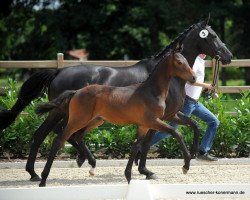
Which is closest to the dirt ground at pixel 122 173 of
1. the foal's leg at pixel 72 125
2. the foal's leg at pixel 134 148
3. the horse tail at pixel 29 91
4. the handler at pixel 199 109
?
the handler at pixel 199 109

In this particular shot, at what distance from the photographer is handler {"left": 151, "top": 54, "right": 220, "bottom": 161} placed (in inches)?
399

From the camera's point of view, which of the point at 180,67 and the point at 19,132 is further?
the point at 19,132

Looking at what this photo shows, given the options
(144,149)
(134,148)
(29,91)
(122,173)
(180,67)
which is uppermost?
(180,67)

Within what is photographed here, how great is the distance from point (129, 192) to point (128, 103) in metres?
2.69

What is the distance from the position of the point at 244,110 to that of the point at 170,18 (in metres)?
14.6

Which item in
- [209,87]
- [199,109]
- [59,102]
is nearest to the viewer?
[59,102]

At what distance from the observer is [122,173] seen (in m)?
10.1

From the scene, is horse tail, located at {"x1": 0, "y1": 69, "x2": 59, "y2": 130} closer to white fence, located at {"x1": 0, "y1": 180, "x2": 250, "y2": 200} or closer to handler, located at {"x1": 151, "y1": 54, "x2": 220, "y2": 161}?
handler, located at {"x1": 151, "y1": 54, "x2": 220, "y2": 161}

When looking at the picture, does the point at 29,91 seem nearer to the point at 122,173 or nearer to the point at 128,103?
the point at 122,173

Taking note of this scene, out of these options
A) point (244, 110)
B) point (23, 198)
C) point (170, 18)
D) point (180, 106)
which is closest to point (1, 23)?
point (170, 18)

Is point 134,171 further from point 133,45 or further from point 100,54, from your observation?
point 133,45

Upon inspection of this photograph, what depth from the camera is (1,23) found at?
1139 inches

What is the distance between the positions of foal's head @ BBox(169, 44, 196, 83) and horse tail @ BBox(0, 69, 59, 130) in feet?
6.98

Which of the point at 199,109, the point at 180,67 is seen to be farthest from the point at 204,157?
the point at 180,67
